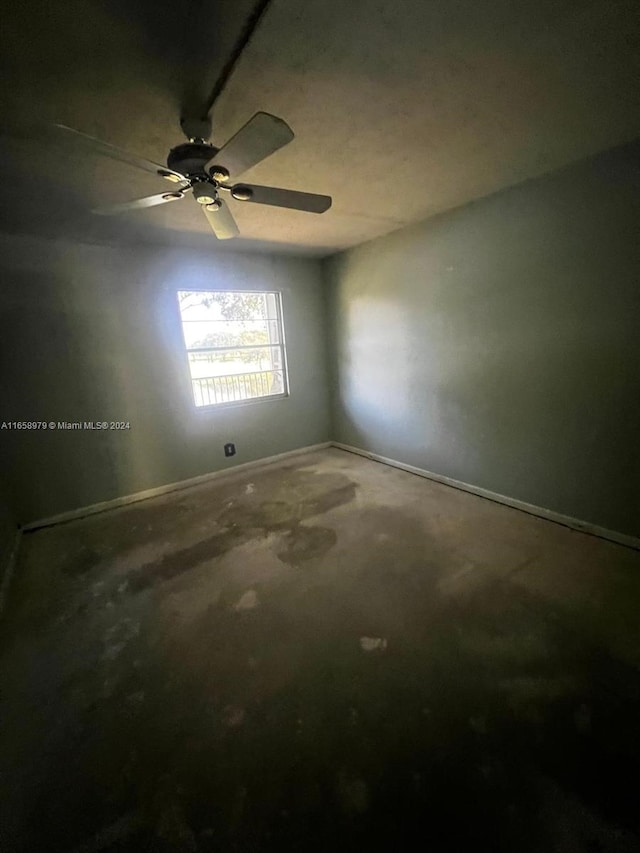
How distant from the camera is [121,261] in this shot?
3.02 meters

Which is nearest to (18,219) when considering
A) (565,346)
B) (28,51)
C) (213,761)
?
(28,51)

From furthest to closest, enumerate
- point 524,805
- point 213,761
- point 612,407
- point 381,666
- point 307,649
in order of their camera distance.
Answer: point 612,407 < point 307,649 < point 381,666 < point 213,761 < point 524,805

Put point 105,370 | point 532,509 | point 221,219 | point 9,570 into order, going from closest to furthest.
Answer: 1. point 221,219
2. point 9,570
3. point 532,509
4. point 105,370

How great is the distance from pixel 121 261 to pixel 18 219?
77 centimetres

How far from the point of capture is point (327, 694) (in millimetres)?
1381

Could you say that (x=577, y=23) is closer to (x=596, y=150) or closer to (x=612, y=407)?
(x=596, y=150)

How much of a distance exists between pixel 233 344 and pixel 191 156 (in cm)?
240

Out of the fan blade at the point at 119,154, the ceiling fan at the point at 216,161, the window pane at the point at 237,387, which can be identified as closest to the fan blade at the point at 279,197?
the ceiling fan at the point at 216,161

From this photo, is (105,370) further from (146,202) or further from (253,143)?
(253,143)

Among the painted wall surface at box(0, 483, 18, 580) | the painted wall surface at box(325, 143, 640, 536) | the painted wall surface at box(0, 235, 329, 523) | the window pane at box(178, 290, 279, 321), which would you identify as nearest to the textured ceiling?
the painted wall surface at box(325, 143, 640, 536)

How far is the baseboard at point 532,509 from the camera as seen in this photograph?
2.21m

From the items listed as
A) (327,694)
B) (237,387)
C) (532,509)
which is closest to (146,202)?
(237,387)

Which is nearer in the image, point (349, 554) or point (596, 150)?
point (596, 150)

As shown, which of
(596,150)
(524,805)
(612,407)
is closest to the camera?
(524,805)
